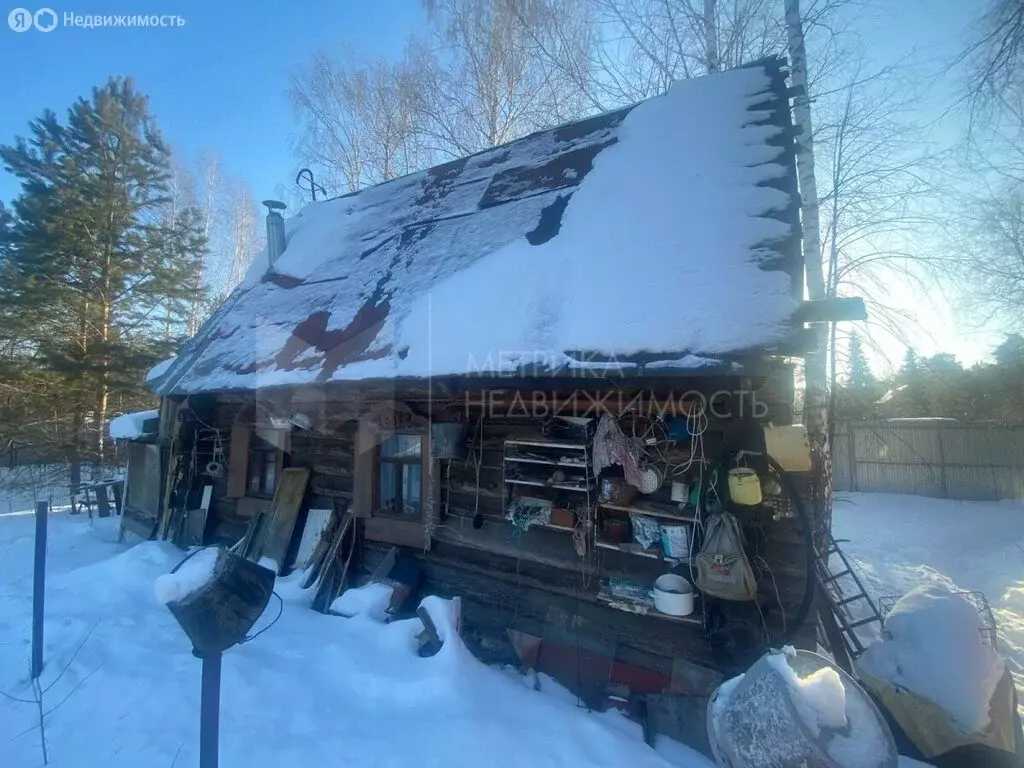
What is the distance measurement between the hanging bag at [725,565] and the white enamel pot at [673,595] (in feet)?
0.57

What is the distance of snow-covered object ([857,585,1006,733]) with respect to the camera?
2.96 metres

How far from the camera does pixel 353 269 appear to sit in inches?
255

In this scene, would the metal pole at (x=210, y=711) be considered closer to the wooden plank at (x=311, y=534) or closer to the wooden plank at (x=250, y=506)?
the wooden plank at (x=311, y=534)

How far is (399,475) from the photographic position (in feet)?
18.2

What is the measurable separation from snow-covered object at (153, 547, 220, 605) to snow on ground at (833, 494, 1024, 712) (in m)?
6.29

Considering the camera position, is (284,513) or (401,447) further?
(284,513)

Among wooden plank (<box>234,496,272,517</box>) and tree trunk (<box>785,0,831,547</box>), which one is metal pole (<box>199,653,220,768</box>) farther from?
wooden plank (<box>234,496,272,517</box>)

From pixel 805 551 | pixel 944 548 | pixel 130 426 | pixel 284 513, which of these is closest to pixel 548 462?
pixel 805 551

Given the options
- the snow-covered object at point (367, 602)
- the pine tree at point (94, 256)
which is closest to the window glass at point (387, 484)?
the snow-covered object at point (367, 602)

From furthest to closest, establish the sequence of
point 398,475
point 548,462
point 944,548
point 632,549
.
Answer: point 944,548 → point 398,475 → point 548,462 → point 632,549

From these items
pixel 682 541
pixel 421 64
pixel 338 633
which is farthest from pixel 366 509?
pixel 421 64

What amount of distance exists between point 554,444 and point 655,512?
37.4 inches

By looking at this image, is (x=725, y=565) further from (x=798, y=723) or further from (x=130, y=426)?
(x=130, y=426)

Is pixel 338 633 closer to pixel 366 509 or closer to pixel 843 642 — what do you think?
pixel 366 509
